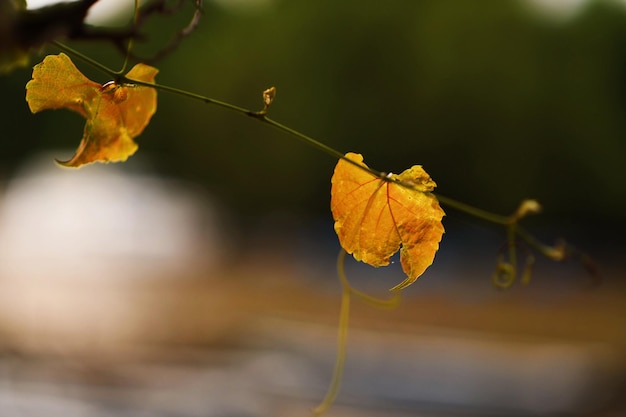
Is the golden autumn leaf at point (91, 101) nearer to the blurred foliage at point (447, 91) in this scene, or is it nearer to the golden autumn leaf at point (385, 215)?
the golden autumn leaf at point (385, 215)

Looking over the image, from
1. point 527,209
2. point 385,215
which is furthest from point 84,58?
point 527,209

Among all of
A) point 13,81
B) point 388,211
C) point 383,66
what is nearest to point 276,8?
point 383,66

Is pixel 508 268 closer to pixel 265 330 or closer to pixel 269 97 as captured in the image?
pixel 269 97

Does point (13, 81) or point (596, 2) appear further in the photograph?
point (13, 81)

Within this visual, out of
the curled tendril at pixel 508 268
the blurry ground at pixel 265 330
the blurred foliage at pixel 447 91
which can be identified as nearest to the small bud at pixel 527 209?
the curled tendril at pixel 508 268

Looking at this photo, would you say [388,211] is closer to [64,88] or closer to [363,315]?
[64,88]

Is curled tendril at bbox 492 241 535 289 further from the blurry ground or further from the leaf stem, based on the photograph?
the blurry ground
